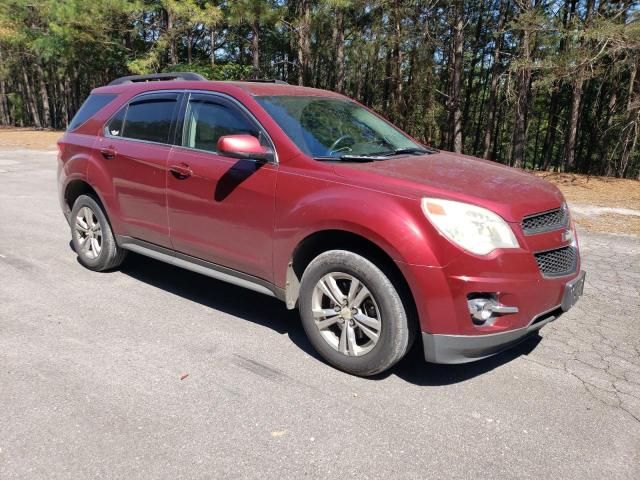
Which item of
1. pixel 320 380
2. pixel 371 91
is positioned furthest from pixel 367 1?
pixel 320 380

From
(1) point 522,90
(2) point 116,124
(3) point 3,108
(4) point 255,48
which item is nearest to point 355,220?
(2) point 116,124

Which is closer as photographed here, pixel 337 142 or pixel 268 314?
pixel 337 142

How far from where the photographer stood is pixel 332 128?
13.4 ft

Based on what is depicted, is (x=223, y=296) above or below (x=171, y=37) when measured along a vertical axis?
below

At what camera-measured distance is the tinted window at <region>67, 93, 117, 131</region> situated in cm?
534

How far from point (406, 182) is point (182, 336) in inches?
79.8

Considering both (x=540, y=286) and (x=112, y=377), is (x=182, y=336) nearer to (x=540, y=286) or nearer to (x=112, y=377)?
(x=112, y=377)

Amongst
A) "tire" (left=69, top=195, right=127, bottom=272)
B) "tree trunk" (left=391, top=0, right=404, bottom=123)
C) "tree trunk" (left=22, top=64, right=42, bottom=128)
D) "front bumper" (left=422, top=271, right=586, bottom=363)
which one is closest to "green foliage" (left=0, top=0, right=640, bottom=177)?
"tree trunk" (left=391, top=0, right=404, bottom=123)

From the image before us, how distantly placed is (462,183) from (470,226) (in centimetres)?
42

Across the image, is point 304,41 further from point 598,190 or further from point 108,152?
point 108,152

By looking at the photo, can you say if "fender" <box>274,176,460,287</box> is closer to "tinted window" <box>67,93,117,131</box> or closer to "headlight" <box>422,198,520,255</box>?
"headlight" <box>422,198,520,255</box>

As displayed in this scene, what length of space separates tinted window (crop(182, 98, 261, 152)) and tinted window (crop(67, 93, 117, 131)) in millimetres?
1356

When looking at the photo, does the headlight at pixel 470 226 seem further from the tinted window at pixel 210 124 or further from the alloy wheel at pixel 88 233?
the alloy wheel at pixel 88 233

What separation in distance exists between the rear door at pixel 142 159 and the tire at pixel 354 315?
1.64m
